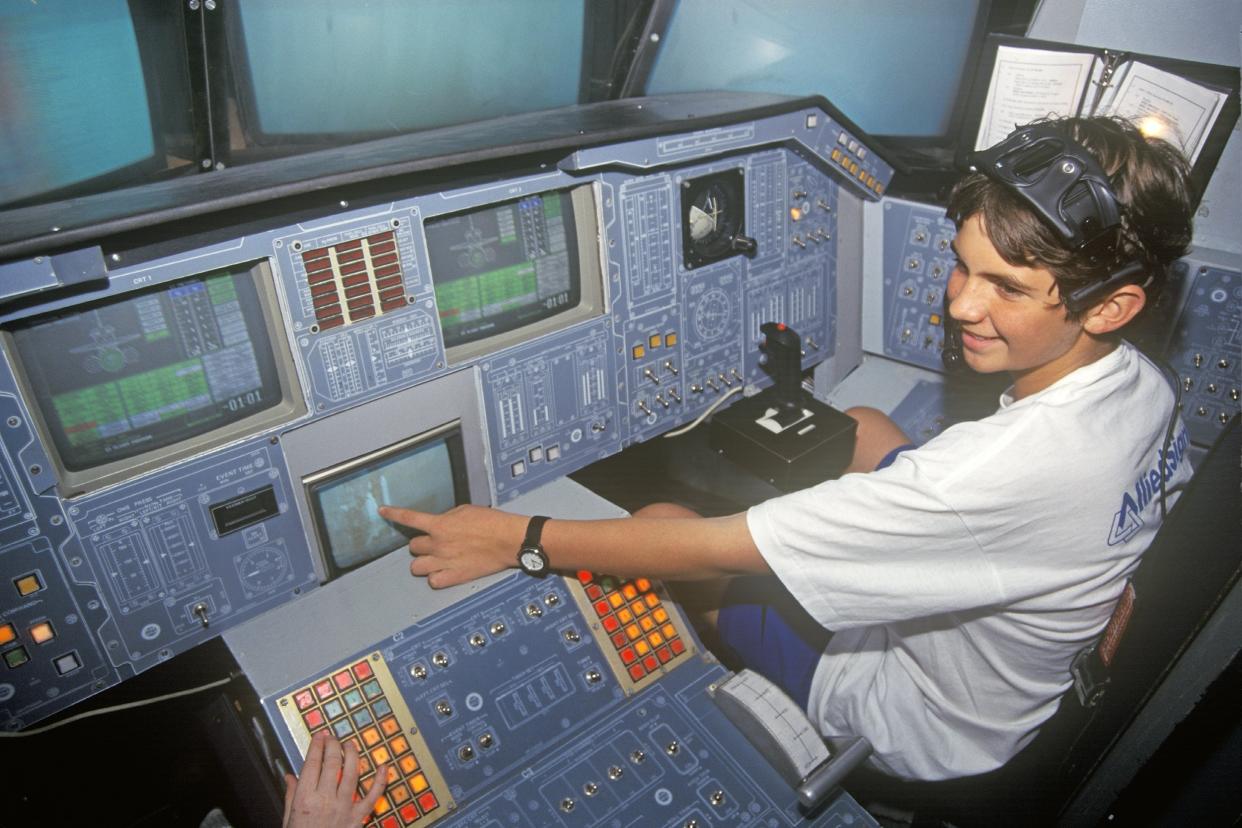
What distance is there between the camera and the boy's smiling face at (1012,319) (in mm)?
1284

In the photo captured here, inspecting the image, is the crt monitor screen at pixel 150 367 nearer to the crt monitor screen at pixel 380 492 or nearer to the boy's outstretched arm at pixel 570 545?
the crt monitor screen at pixel 380 492

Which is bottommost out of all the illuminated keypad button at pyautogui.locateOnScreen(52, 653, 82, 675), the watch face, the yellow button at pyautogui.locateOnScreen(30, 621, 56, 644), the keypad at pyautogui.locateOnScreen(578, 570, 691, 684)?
the keypad at pyautogui.locateOnScreen(578, 570, 691, 684)

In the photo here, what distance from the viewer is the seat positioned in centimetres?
101

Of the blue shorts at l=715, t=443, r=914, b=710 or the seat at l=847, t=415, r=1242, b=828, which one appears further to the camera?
the blue shorts at l=715, t=443, r=914, b=710

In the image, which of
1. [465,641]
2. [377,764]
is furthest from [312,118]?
[377,764]

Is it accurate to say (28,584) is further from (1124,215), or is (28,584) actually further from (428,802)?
(1124,215)

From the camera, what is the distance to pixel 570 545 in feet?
5.16

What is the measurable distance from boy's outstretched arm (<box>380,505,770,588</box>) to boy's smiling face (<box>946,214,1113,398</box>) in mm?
519

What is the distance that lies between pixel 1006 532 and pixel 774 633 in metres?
0.65

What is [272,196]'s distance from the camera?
128 centimetres

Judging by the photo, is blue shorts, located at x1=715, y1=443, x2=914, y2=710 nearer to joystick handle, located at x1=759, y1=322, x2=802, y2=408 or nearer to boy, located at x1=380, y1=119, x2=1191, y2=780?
boy, located at x1=380, y1=119, x2=1191, y2=780

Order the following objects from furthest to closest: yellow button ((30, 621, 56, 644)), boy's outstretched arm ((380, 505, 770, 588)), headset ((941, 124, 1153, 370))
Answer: boy's outstretched arm ((380, 505, 770, 588)) < yellow button ((30, 621, 56, 644)) < headset ((941, 124, 1153, 370))

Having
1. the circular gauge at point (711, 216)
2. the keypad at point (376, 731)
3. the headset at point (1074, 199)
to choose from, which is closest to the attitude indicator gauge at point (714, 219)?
the circular gauge at point (711, 216)

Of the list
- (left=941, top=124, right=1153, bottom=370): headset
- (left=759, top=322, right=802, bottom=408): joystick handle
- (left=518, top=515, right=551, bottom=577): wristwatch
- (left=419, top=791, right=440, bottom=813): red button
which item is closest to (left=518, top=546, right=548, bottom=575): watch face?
(left=518, top=515, right=551, bottom=577): wristwatch
